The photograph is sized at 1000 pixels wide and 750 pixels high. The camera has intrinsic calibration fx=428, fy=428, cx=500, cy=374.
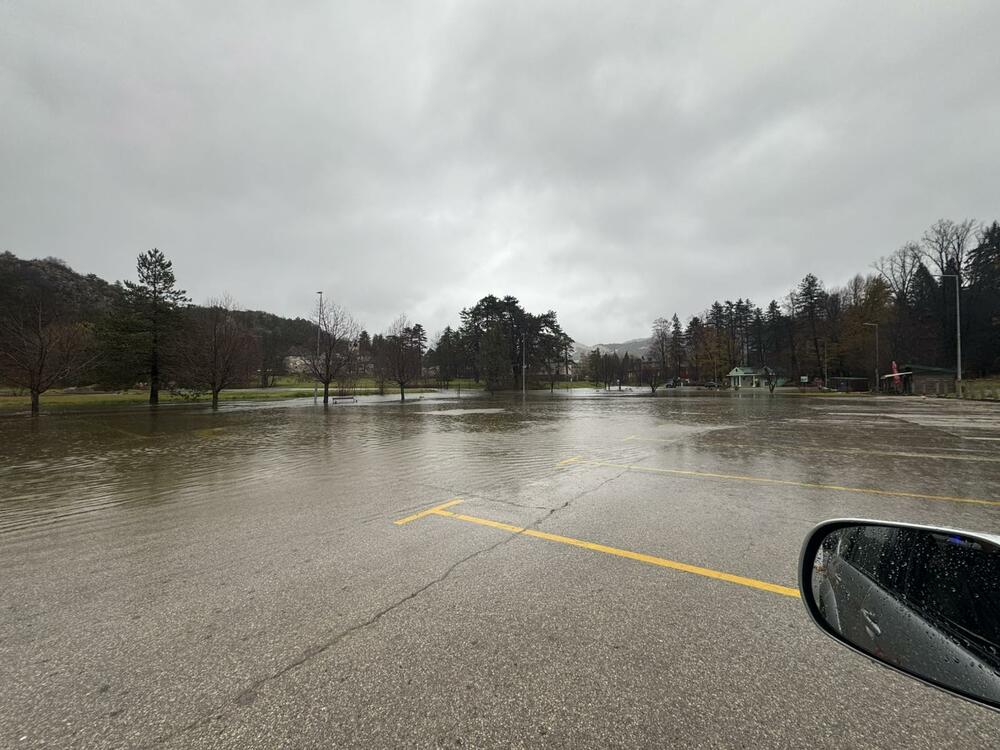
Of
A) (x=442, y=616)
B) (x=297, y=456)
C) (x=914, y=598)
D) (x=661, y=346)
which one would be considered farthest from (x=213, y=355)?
(x=661, y=346)

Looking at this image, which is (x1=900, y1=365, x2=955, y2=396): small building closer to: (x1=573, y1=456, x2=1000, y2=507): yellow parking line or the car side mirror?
(x1=573, y1=456, x2=1000, y2=507): yellow parking line

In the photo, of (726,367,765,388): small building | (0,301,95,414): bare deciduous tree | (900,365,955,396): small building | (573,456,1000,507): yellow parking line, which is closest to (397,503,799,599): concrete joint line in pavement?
(573,456,1000,507): yellow parking line

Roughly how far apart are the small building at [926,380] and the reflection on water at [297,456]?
3409cm

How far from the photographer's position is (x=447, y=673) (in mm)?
2484

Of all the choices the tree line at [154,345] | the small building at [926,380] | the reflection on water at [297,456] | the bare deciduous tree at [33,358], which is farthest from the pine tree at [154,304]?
the small building at [926,380]

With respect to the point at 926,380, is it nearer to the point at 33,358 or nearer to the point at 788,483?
the point at 788,483

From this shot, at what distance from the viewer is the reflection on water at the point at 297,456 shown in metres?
6.79

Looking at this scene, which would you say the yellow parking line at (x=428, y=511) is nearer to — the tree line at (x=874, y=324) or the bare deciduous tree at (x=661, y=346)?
the tree line at (x=874, y=324)

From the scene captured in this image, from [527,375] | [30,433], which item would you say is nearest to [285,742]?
[30,433]

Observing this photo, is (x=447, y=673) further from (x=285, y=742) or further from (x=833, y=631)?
(x=833, y=631)

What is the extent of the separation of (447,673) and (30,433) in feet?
68.8

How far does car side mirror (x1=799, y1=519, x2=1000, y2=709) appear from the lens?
4.69 ft

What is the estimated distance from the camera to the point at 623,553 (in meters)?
4.30

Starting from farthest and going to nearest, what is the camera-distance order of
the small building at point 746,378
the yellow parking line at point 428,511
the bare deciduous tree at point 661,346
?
the bare deciduous tree at point 661,346 → the small building at point 746,378 → the yellow parking line at point 428,511
